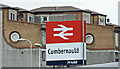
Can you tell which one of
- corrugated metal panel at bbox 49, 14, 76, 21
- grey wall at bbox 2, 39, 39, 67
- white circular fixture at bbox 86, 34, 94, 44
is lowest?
grey wall at bbox 2, 39, 39, 67

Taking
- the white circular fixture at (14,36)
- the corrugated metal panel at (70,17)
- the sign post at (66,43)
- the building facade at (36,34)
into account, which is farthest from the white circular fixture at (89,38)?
the white circular fixture at (14,36)

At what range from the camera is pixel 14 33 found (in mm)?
69125

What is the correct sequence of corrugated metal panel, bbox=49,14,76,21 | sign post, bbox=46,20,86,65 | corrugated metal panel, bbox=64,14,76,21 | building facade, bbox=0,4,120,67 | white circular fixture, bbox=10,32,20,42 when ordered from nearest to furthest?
sign post, bbox=46,20,86,65 < building facade, bbox=0,4,120,67 < white circular fixture, bbox=10,32,20,42 < corrugated metal panel, bbox=49,14,76,21 < corrugated metal panel, bbox=64,14,76,21

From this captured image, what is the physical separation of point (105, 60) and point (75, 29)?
16.8 meters

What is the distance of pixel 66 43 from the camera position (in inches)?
2420

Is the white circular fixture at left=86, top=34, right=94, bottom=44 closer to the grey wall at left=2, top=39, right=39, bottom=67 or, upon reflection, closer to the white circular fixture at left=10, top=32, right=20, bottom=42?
the grey wall at left=2, top=39, right=39, bottom=67

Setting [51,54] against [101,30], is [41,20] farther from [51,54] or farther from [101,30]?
[51,54]

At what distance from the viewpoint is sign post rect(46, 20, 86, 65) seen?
6097cm

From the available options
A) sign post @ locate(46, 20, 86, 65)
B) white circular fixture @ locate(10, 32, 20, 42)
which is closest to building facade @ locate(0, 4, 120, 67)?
white circular fixture @ locate(10, 32, 20, 42)

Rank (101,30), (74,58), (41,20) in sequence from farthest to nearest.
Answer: (41,20) → (101,30) → (74,58)

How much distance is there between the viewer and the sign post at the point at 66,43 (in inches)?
2400

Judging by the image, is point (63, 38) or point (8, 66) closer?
point (63, 38)

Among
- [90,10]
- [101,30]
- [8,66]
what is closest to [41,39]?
[8,66]

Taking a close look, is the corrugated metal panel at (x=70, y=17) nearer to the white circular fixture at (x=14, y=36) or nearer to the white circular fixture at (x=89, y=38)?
the white circular fixture at (x=89, y=38)
